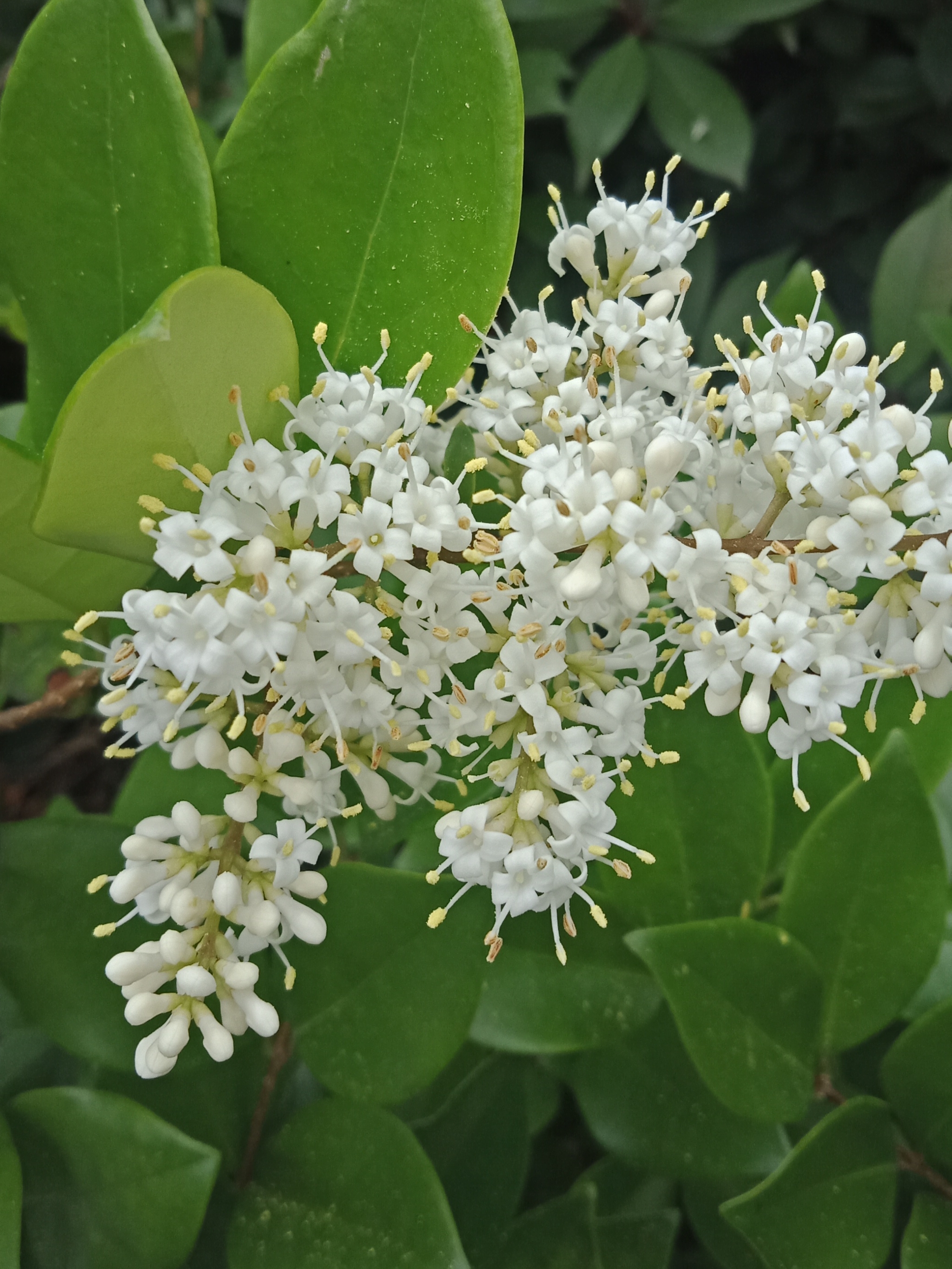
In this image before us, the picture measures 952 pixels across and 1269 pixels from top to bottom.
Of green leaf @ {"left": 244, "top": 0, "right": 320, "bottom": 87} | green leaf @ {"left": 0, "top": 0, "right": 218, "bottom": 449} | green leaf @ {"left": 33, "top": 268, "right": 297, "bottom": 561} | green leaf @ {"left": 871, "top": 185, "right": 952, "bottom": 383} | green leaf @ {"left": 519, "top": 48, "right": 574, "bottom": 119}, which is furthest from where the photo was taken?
green leaf @ {"left": 871, "top": 185, "right": 952, "bottom": 383}

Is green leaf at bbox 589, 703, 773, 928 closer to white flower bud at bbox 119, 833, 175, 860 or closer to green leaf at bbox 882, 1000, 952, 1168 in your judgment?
green leaf at bbox 882, 1000, 952, 1168

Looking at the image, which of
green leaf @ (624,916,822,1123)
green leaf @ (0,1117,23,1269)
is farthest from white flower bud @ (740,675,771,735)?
green leaf @ (0,1117,23,1269)

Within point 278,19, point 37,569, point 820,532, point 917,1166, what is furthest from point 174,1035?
point 278,19

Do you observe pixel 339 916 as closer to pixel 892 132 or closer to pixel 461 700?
pixel 461 700

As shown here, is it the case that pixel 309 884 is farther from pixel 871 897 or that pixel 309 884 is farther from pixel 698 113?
pixel 698 113

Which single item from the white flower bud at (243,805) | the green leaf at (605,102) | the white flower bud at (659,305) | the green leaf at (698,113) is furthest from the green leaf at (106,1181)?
the green leaf at (698,113)

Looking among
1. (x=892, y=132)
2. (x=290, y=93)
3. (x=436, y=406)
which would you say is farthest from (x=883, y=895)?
(x=892, y=132)
